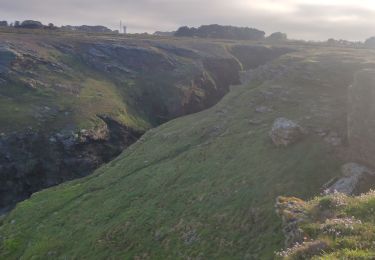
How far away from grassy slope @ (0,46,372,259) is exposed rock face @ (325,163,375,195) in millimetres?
1917

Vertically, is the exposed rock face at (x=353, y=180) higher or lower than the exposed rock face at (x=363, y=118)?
lower

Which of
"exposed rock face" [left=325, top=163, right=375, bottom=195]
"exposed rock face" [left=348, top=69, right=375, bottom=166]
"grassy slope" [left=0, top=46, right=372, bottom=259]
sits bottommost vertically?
"grassy slope" [left=0, top=46, right=372, bottom=259]

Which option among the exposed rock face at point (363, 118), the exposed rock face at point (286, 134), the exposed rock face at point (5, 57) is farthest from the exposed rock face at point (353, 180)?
the exposed rock face at point (5, 57)

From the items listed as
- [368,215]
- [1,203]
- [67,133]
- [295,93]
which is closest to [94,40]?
[67,133]

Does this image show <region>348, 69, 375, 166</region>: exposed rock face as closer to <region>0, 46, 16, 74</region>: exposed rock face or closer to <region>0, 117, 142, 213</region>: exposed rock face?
<region>0, 117, 142, 213</region>: exposed rock face

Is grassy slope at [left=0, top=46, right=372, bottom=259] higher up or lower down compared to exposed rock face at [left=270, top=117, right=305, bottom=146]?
lower down

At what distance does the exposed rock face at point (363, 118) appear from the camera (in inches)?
1667

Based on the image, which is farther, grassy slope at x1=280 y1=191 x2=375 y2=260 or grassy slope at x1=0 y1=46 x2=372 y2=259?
grassy slope at x1=0 y1=46 x2=372 y2=259

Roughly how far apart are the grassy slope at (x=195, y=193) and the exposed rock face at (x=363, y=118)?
2977 millimetres

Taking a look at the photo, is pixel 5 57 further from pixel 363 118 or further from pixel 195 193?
pixel 363 118

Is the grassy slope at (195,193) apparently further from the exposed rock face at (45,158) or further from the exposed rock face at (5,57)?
the exposed rock face at (5,57)

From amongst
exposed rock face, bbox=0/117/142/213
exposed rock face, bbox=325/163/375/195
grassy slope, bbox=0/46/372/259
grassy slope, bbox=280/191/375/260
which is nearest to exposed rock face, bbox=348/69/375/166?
exposed rock face, bbox=325/163/375/195

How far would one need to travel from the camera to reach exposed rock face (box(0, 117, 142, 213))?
285ft

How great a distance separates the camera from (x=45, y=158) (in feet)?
304
